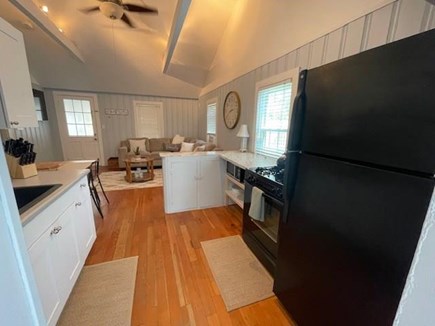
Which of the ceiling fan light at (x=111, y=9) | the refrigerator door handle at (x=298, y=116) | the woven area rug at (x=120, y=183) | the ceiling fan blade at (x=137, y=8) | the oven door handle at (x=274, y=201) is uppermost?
the ceiling fan blade at (x=137, y=8)

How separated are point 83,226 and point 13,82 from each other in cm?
127

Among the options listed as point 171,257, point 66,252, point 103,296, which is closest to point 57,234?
point 66,252

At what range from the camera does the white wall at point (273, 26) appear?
167 cm

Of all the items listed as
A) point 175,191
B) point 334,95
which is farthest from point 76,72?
point 334,95

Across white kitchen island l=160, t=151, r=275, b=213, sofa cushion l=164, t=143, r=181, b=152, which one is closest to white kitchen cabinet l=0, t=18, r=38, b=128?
white kitchen island l=160, t=151, r=275, b=213

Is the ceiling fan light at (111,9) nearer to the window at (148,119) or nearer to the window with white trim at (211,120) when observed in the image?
the window with white trim at (211,120)

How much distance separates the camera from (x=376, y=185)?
2.54 feet

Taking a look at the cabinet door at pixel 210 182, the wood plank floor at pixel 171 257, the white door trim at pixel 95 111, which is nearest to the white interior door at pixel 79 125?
the white door trim at pixel 95 111

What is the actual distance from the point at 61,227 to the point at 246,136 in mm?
2629

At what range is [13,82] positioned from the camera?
137cm

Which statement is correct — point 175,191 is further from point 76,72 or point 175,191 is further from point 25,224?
point 76,72

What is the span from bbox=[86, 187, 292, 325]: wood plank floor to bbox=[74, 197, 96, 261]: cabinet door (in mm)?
234

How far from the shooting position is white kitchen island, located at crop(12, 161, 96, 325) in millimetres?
1063

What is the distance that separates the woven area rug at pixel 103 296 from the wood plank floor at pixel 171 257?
77mm
